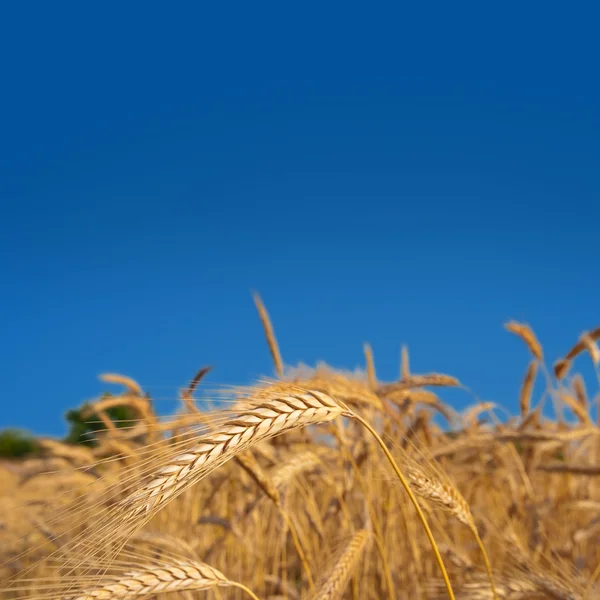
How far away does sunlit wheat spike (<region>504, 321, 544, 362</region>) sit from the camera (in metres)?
4.08

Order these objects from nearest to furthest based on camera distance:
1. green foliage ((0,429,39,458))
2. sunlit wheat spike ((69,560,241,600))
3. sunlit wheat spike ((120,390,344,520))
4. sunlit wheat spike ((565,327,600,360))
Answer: sunlit wheat spike ((120,390,344,520)) < sunlit wheat spike ((69,560,241,600)) < sunlit wheat spike ((565,327,600,360)) < green foliage ((0,429,39,458))

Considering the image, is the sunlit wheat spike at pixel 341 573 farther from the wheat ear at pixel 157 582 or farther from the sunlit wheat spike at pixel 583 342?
the sunlit wheat spike at pixel 583 342

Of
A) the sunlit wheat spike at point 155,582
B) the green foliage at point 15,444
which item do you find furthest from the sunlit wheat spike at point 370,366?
the green foliage at point 15,444

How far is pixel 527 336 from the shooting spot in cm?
411

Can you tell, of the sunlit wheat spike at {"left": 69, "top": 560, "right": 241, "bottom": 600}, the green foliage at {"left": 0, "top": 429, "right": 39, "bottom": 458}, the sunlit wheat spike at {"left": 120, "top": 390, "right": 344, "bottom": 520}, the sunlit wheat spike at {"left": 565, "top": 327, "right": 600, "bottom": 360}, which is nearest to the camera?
the sunlit wheat spike at {"left": 120, "top": 390, "right": 344, "bottom": 520}

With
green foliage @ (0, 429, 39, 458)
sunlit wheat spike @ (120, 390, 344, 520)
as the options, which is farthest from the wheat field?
green foliage @ (0, 429, 39, 458)

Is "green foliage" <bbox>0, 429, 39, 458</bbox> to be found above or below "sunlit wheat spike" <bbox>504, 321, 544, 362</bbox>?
above

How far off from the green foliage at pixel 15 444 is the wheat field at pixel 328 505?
22.8 metres

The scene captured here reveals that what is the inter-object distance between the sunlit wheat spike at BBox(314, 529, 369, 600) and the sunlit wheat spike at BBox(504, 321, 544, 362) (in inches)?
87.5

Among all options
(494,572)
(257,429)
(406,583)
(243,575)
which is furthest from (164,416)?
(243,575)

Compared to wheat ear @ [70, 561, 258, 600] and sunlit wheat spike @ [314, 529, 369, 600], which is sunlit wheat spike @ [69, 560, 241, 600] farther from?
sunlit wheat spike @ [314, 529, 369, 600]

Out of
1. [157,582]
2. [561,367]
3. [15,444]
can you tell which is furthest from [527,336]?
[15,444]

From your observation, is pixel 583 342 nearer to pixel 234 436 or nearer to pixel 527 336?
pixel 527 336

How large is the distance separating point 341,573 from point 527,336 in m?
2.52
